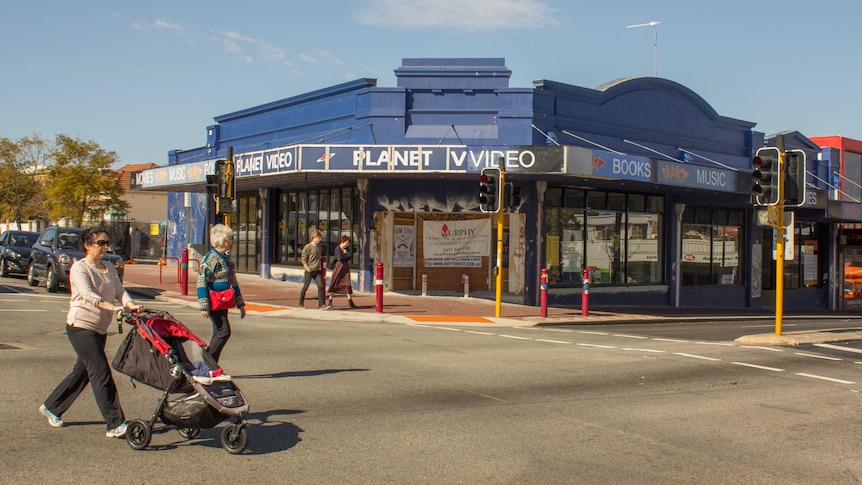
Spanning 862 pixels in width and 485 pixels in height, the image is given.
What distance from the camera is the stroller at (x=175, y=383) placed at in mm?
6125

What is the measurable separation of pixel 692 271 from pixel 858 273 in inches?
475

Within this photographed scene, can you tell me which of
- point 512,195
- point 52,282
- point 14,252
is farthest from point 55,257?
point 512,195

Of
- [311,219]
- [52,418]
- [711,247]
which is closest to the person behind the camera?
[52,418]

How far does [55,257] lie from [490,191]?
1182cm

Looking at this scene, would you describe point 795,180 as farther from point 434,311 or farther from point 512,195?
point 434,311

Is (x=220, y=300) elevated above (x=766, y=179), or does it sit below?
below

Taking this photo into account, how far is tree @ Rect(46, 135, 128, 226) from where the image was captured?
42875 mm

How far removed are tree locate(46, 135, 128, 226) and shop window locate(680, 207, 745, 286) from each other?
1226 inches

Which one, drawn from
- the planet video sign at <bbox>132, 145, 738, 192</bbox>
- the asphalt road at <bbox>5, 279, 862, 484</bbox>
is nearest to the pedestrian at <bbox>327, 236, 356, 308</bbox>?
the planet video sign at <bbox>132, 145, 738, 192</bbox>

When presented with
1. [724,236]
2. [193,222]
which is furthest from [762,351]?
[193,222]

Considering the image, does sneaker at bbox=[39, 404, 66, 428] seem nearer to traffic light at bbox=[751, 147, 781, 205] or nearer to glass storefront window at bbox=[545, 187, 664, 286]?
traffic light at bbox=[751, 147, 781, 205]

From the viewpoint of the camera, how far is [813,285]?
1357 inches

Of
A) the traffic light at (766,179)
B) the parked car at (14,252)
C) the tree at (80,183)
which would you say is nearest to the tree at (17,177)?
the tree at (80,183)

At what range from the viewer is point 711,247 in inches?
1157
